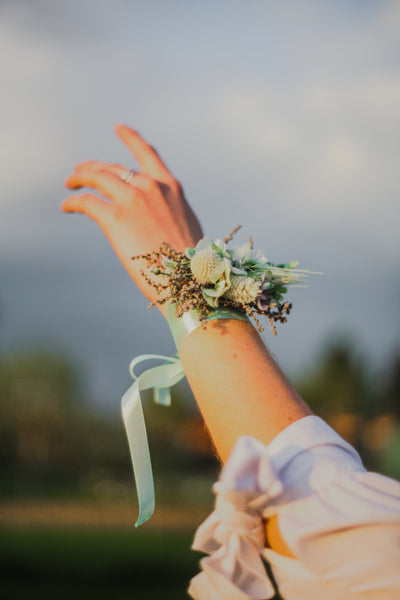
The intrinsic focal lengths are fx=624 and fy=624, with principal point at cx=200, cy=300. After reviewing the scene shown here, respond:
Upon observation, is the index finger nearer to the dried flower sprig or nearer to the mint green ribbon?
the dried flower sprig

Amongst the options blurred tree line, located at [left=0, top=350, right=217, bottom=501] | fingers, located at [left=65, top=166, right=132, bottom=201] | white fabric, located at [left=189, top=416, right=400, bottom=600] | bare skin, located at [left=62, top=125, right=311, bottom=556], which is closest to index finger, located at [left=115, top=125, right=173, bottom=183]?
bare skin, located at [left=62, top=125, right=311, bottom=556]

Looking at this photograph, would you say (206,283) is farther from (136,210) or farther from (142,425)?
(142,425)

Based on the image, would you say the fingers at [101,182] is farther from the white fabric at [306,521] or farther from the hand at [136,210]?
the white fabric at [306,521]

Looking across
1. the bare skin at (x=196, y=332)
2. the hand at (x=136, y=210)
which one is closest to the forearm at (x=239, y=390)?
the bare skin at (x=196, y=332)

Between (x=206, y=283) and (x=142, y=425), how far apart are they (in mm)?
547

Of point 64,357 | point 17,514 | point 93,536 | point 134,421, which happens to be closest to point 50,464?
point 64,357

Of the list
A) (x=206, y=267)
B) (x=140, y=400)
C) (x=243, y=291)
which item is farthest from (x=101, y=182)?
(x=140, y=400)

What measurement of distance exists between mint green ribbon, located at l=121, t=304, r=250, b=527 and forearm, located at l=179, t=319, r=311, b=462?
0.12 m

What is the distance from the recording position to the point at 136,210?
2055 mm

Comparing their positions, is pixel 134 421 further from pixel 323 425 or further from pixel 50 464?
pixel 50 464

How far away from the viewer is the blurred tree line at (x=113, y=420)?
64.9 meters

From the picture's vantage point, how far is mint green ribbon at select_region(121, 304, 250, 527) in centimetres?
193

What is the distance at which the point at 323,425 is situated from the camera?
Answer: 5.52ft

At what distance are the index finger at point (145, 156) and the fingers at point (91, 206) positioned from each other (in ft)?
0.80
